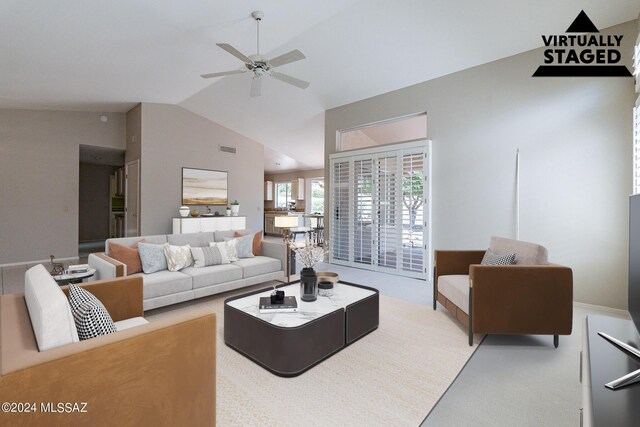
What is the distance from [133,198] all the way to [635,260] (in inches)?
317

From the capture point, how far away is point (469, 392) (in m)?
1.98

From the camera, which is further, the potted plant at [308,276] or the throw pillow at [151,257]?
the throw pillow at [151,257]

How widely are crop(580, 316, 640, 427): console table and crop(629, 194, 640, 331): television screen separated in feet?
0.48

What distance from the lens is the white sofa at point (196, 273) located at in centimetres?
306

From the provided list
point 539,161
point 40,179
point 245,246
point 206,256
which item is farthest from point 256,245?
point 40,179

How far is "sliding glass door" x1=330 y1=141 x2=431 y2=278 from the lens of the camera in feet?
16.2

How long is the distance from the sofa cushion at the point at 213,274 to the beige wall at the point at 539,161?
3201 mm

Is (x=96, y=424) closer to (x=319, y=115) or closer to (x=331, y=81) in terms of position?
(x=331, y=81)

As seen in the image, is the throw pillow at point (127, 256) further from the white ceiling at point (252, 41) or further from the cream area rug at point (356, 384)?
the white ceiling at point (252, 41)

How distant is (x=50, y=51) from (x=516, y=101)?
6.27 metres

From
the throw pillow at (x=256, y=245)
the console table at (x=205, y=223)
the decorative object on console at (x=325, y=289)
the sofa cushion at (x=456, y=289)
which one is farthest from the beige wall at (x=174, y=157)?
the sofa cushion at (x=456, y=289)

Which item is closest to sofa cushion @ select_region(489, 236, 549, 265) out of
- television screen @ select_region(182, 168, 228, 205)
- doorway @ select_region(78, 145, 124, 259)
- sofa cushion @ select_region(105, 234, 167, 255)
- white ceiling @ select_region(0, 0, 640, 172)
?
white ceiling @ select_region(0, 0, 640, 172)

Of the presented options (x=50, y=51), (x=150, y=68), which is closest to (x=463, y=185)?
(x=150, y=68)

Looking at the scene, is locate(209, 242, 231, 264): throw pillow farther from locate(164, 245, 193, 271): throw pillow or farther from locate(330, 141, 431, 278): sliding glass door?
locate(330, 141, 431, 278): sliding glass door
